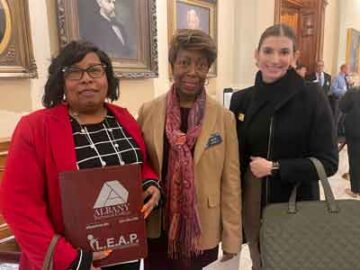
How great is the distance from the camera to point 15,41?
181 cm

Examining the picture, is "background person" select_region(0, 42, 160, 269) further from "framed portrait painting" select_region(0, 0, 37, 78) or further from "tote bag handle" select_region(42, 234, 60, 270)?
"framed portrait painting" select_region(0, 0, 37, 78)

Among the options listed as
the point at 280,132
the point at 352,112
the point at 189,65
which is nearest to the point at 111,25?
the point at 189,65

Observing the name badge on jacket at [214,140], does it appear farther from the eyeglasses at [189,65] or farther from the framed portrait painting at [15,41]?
the framed portrait painting at [15,41]

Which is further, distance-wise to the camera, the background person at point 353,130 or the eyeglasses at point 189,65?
the background person at point 353,130

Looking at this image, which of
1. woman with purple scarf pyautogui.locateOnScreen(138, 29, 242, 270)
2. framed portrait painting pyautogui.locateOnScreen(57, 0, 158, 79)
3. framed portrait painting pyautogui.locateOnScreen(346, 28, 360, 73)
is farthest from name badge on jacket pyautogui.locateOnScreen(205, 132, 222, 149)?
framed portrait painting pyautogui.locateOnScreen(346, 28, 360, 73)

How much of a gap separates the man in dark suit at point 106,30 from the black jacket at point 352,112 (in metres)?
2.30

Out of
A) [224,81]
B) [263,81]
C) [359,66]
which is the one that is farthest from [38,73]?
[359,66]

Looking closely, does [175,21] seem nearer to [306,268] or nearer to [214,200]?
[214,200]

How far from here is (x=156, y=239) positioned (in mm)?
1407

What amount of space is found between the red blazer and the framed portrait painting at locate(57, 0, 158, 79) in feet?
3.91

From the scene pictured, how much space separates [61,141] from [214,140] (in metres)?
0.54

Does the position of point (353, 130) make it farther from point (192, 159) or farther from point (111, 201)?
point (111, 201)

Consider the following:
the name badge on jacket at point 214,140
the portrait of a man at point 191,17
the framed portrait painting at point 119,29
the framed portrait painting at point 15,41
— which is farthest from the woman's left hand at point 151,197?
the portrait of a man at point 191,17

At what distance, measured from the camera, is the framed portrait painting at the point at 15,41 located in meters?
1.74
